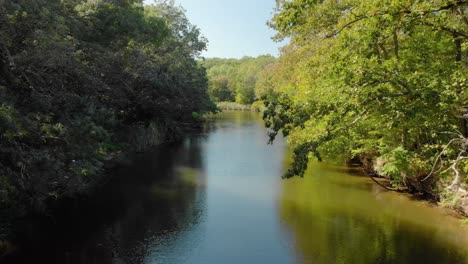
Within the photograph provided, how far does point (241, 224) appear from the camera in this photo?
1568 cm

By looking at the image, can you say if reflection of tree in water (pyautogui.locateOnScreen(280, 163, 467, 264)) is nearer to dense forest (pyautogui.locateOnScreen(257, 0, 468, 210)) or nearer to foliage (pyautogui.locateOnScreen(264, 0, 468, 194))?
dense forest (pyautogui.locateOnScreen(257, 0, 468, 210))

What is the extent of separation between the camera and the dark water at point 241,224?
42.3ft

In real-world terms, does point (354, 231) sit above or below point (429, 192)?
below

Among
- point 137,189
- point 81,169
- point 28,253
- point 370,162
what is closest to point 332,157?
point 370,162

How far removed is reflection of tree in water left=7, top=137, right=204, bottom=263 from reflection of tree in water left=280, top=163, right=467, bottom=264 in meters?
4.17

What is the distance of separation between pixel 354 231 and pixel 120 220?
330 inches

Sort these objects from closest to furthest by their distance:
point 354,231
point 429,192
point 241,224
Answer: point 354,231, point 241,224, point 429,192

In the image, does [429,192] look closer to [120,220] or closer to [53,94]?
[120,220]

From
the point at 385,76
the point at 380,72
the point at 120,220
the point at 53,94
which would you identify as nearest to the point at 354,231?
the point at 380,72

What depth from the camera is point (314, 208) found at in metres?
17.7

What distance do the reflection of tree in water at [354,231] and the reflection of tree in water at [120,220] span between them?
13.7 feet

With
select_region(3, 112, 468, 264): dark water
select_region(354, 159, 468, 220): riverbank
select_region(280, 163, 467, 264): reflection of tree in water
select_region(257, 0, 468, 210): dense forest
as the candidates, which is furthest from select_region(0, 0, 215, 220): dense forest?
select_region(354, 159, 468, 220): riverbank

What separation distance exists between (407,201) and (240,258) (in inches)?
352

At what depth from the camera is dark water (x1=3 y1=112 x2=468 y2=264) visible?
42.3 feet
